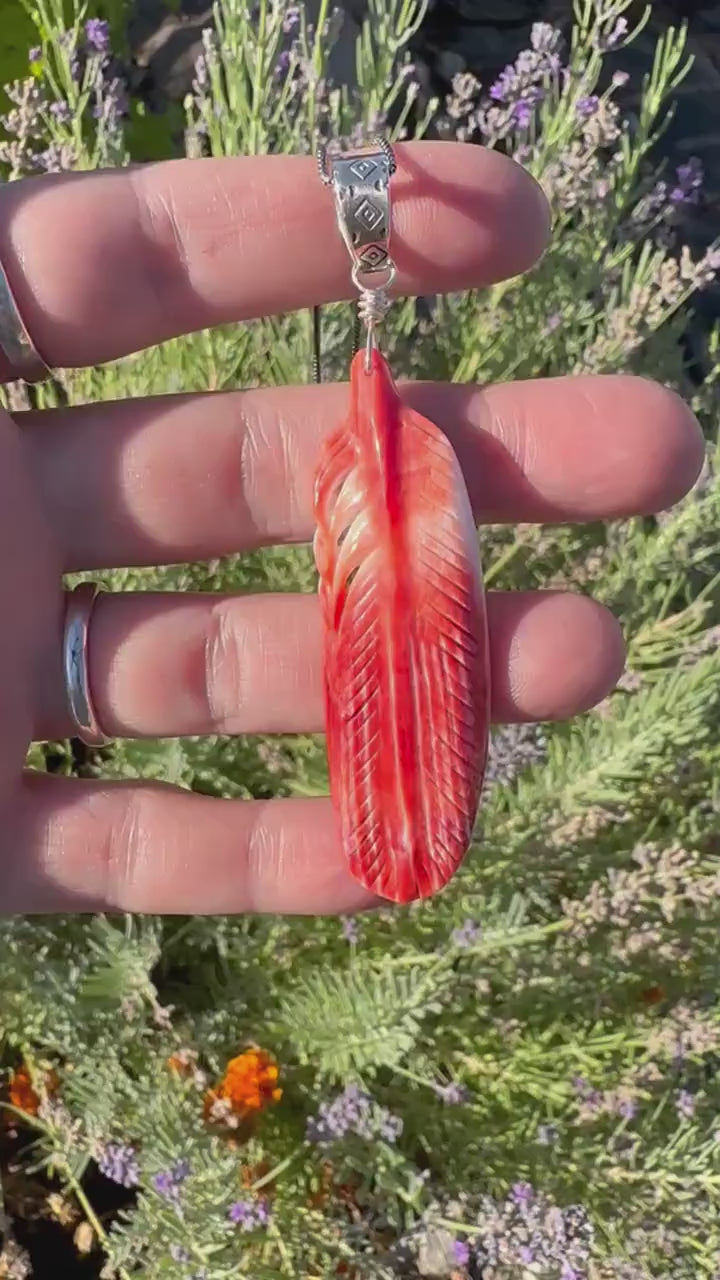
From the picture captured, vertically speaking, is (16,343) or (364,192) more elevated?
(364,192)

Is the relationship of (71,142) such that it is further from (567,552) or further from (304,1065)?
(304,1065)

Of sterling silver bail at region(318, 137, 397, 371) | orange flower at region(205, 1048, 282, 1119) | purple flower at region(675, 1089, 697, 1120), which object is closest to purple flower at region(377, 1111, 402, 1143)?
orange flower at region(205, 1048, 282, 1119)

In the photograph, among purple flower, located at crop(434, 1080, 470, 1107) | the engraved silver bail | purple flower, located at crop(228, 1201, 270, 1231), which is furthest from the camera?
purple flower, located at crop(434, 1080, 470, 1107)

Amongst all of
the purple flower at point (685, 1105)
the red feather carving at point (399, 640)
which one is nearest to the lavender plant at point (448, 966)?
the purple flower at point (685, 1105)

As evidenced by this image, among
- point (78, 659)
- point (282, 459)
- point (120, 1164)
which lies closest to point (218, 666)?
point (78, 659)

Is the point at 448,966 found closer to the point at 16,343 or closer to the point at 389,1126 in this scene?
the point at 389,1126

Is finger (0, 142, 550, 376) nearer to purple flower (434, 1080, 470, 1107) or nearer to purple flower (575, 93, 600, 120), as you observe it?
purple flower (575, 93, 600, 120)
